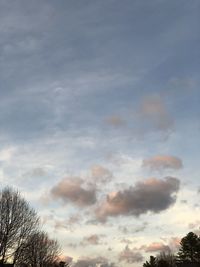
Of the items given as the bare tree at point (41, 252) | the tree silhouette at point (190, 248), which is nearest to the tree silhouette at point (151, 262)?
the tree silhouette at point (190, 248)

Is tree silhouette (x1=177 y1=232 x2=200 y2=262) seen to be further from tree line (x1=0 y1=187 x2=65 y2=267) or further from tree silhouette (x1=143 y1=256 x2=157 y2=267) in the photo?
tree line (x1=0 y1=187 x2=65 y2=267)

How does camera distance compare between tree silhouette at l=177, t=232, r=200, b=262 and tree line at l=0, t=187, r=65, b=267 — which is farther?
tree silhouette at l=177, t=232, r=200, b=262

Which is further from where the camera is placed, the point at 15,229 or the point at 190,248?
the point at 190,248

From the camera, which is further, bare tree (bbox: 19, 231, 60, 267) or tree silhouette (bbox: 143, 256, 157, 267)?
tree silhouette (bbox: 143, 256, 157, 267)

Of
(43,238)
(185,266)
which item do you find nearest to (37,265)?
(43,238)

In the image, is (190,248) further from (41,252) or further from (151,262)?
(41,252)

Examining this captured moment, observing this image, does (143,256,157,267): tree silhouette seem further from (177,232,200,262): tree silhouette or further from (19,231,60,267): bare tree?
(19,231,60,267): bare tree

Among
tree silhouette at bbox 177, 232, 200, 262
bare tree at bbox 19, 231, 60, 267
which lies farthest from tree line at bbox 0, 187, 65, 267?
tree silhouette at bbox 177, 232, 200, 262

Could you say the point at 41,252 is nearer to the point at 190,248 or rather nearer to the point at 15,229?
the point at 15,229

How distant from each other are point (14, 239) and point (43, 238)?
2336cm

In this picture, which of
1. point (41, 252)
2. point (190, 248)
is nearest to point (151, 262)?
point (190, 248)

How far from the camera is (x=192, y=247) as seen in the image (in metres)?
149

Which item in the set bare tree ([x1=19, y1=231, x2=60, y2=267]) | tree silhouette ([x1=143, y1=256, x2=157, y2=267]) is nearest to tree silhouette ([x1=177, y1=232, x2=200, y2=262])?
tree silhouette ([x1=143, y1=256, x2=157, y2=267])

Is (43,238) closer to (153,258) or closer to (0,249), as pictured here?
(0,249)
